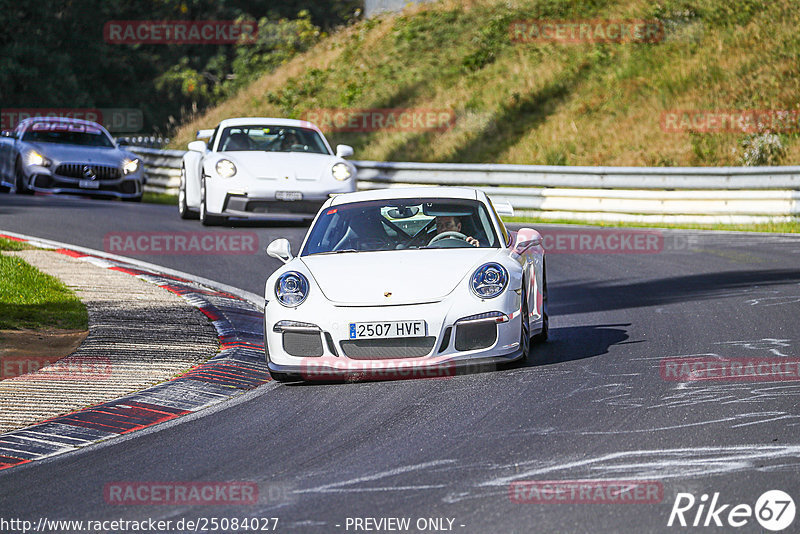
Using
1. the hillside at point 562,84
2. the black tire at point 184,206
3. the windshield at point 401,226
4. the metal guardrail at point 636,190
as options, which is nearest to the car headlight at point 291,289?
the windshield at point 401,226

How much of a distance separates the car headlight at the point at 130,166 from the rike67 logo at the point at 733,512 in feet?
60.8

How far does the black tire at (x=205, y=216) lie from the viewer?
1781cm

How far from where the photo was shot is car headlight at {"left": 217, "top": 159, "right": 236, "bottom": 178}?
17359mm

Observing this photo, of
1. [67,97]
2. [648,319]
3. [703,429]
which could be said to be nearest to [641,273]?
[648,319]

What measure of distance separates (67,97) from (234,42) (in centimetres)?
942

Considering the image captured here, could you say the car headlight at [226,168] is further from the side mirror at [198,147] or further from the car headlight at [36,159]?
the car headlight at [36,159]

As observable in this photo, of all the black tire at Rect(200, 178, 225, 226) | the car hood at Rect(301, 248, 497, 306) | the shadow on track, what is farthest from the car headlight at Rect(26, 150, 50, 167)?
the car hood at Rect(301, 248, 497, 306)

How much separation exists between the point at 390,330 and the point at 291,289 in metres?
0.82

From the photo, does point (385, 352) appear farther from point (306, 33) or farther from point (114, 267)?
point (306, 33)

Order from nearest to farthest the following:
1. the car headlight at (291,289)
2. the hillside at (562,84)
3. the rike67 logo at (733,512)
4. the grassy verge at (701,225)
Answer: the rike67 logo at (733,512) → the car headlight at (291,289) → the grassy verge at (701,225) → the hillside at (562,84)

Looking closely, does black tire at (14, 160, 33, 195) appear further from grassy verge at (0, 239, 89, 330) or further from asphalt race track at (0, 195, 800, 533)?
asphalt race track at (0, 195, 800, 533)

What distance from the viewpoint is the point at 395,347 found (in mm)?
8031

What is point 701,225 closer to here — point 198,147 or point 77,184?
point 198,147

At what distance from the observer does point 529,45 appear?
3050cm
